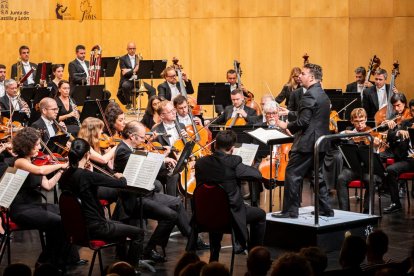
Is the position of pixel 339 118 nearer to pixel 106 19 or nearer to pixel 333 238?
pixel 333 238

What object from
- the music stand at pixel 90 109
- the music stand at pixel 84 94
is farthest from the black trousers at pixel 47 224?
the music stand at pixel 84 94

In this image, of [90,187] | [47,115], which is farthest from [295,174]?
[47,115]

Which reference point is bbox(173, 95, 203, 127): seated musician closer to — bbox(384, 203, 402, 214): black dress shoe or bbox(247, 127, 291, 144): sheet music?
bbox(247, 127, 291, 144): sheet music

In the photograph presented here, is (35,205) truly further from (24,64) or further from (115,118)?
(24,64)

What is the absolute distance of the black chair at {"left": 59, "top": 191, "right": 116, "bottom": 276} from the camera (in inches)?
231

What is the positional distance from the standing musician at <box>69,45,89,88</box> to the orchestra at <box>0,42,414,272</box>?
1.87m

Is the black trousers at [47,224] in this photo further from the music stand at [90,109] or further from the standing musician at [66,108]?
the standing musician at [66,108]

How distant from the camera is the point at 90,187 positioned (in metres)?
5.96

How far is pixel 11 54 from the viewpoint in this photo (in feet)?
50.2

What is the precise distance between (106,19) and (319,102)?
9418mm

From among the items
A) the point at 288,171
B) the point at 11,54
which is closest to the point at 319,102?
the point at 288,171

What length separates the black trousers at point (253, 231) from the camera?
6539 mm

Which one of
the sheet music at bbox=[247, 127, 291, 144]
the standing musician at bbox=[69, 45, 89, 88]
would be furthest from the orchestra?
the standing musician at bbox=[69, 45, 89, 88]

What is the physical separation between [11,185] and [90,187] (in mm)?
622
